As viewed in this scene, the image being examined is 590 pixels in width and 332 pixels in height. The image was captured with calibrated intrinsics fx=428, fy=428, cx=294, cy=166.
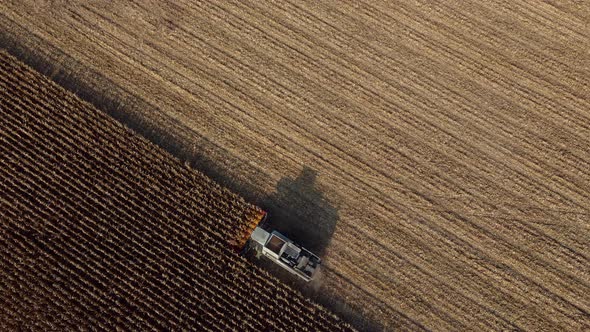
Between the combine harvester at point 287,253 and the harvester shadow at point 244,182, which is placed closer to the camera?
the combine harvester at point 287,253

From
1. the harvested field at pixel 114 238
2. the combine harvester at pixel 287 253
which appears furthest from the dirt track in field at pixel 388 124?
the harvested field at pixel 114 238

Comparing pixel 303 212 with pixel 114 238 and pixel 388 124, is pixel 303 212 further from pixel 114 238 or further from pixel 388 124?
pixel 114 238

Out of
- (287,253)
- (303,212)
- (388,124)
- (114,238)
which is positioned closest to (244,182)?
(303,212)

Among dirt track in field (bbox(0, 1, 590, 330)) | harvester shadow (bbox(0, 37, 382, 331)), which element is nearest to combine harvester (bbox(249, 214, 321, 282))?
harvester shadow (bbox(0, 37, 382, 331))

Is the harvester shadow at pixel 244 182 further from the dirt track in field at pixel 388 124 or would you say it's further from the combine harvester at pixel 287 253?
the combine harvester at pixel 287 253

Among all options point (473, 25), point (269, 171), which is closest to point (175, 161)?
point (269, 171)

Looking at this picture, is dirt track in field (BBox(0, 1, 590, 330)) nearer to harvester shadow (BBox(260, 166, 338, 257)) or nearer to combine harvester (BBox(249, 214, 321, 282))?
harvester shadow (BBox(260, 166, 338, 257))
